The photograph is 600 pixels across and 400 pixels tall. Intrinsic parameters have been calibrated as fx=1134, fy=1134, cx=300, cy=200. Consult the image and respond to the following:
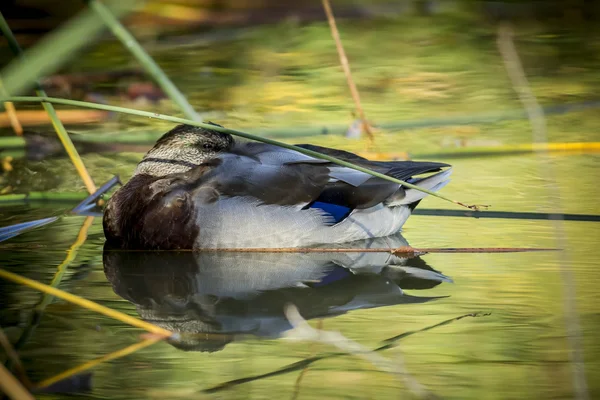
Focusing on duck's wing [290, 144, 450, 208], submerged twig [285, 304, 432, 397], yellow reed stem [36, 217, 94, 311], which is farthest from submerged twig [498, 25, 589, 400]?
yellow reed stem [36, 217, 94, 311]

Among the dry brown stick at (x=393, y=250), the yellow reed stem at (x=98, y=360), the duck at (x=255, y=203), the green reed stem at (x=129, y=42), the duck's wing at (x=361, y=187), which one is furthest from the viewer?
the duck's wing at (x=361, y=187)

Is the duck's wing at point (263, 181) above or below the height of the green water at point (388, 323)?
above

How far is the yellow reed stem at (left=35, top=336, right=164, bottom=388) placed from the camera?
3541 millimetres

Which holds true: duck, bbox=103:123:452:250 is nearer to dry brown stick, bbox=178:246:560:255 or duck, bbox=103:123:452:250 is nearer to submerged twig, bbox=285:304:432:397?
dry brown stick, bbox=178:246:560:255

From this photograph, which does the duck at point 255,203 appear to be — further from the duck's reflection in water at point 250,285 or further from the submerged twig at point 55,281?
the submerged twig at point 55,281

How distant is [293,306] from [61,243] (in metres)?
1.78

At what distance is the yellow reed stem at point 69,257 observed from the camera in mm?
4617

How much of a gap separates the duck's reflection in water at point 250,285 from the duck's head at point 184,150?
2.16ft

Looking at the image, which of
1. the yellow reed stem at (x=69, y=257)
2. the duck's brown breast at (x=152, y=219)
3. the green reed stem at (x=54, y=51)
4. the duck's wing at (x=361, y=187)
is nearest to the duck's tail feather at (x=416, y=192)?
the duck's wing at (x=361, y=187)

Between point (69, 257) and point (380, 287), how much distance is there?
Answer: 1.62 m

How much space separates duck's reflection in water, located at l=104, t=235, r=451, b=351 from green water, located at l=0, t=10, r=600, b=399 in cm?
2

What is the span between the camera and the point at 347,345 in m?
3.84

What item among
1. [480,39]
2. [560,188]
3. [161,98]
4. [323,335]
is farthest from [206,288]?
[480,39]

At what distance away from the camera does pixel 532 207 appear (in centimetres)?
607
